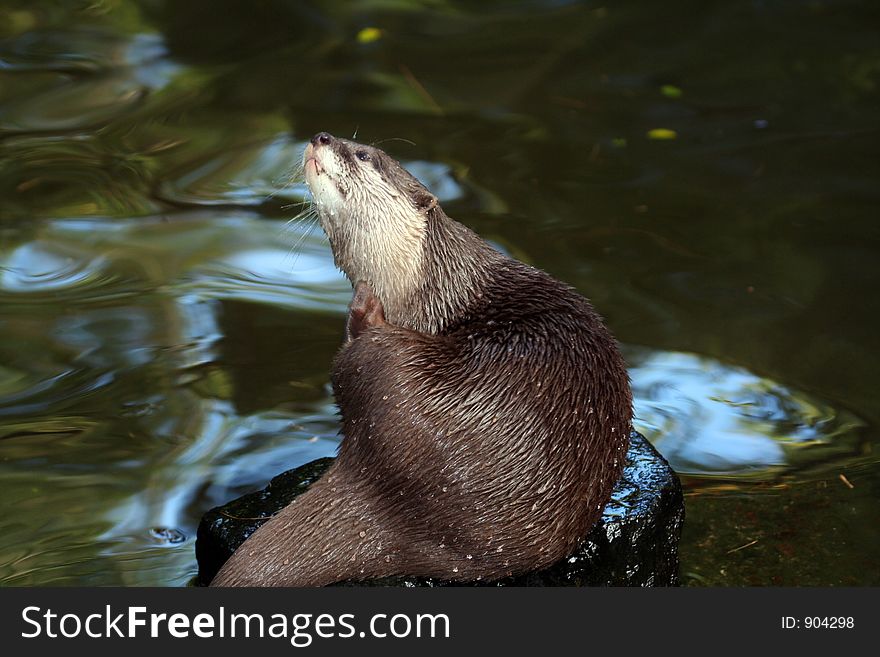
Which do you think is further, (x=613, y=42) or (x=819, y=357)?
(x=613, y=42)

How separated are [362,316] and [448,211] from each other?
261cm

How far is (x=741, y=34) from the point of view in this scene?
296 inches

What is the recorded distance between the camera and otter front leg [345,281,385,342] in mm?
3178

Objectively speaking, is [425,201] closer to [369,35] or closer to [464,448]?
[464,448]

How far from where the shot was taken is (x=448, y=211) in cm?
575

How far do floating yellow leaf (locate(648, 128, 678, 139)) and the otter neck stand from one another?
3296 mm

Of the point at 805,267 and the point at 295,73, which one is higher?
the point at 295,73

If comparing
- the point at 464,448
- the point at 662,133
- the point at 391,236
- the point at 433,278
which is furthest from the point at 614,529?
the point at 662,133

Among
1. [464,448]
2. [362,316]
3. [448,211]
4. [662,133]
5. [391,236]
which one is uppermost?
[662,133]

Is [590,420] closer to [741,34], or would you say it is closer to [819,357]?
[819,357]

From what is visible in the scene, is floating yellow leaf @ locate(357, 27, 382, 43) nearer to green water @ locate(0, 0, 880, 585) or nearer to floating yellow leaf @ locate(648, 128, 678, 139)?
green water @ locate(0, 0, 880, 585)

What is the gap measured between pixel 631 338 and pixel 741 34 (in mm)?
3257

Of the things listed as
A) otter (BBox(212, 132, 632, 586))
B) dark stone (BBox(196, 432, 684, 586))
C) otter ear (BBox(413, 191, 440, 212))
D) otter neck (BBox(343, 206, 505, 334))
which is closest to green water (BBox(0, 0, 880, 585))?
dark stone (BBox(196, 432, 684, 586))

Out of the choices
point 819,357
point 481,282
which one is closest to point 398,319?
point 481,282
